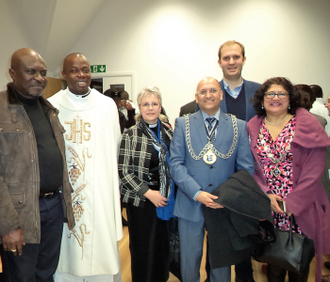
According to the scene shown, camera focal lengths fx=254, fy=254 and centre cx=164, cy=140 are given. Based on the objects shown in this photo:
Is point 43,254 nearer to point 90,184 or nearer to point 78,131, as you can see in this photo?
point 90,184

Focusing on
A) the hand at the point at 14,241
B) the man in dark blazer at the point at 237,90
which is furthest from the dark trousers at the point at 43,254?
the man in dark blazer at the point at 237,90

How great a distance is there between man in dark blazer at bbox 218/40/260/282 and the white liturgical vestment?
1.02m

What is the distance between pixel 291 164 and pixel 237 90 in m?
0.80

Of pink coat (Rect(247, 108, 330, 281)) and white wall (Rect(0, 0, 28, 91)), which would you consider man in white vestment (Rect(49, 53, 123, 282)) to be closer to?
pink coat (Rect(247, 108, 330, 281))

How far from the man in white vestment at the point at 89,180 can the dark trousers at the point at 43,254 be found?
0.20 metres

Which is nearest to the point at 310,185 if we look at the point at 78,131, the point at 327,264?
the point at 327,264

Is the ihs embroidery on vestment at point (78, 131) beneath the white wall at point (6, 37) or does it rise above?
beneath

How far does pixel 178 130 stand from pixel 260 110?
2.19 feet

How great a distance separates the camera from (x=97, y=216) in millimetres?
1817

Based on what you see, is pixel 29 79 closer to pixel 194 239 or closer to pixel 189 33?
pixel 194 239

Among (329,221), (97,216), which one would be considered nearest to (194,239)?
(97,216)

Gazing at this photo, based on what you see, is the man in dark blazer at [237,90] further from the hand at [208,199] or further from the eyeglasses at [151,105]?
the hand at [208,199]

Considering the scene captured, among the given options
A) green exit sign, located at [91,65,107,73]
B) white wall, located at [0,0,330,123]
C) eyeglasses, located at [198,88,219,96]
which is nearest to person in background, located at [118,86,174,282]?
eyeglasses, located at [198,88,219,96]

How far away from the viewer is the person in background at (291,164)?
168 centimetres
